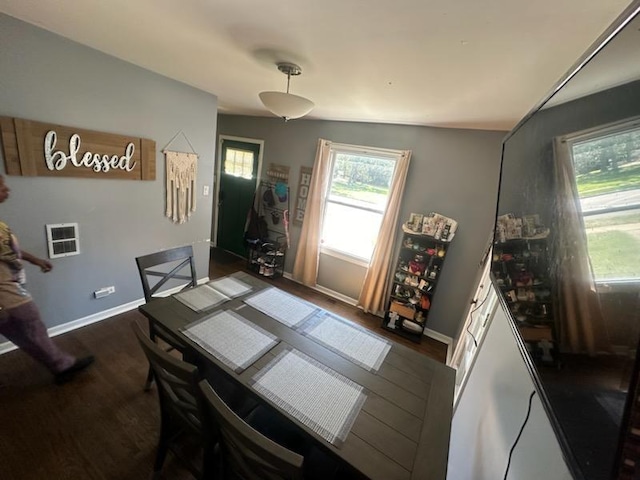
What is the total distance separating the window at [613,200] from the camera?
1.35 ft

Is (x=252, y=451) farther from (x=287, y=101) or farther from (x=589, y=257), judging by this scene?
(x=287, y=101)

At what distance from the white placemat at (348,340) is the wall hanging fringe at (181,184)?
6.93 feet

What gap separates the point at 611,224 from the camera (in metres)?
0.46

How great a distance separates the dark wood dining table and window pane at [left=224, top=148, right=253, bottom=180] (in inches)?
121

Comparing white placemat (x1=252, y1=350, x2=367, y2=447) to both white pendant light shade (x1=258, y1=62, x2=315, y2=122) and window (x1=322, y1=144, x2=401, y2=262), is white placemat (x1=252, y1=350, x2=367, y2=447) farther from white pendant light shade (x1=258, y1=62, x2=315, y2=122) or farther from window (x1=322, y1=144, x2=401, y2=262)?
window (x1=322, y1=144, x2=401, y2=262)

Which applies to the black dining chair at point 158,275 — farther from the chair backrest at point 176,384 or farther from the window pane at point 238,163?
the window pane at point 238,163

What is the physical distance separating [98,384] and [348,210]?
2977 millimetres

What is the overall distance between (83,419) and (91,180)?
1771mm

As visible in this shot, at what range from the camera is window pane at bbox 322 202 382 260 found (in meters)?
3.36

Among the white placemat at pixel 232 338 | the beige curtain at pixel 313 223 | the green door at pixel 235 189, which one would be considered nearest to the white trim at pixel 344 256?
the beige curtain at pixel 313 223

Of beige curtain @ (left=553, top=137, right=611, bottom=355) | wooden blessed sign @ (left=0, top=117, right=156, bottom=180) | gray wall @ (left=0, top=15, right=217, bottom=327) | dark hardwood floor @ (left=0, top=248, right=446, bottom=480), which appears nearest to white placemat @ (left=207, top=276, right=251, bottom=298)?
dark hardwood floor @ (left=0, top=248, right=446, bottom=480)

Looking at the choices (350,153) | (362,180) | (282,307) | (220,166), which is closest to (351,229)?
(362,180)

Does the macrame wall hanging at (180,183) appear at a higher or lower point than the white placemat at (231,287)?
higher

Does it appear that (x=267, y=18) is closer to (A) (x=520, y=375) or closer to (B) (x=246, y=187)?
(A) (x=520, y=375)
